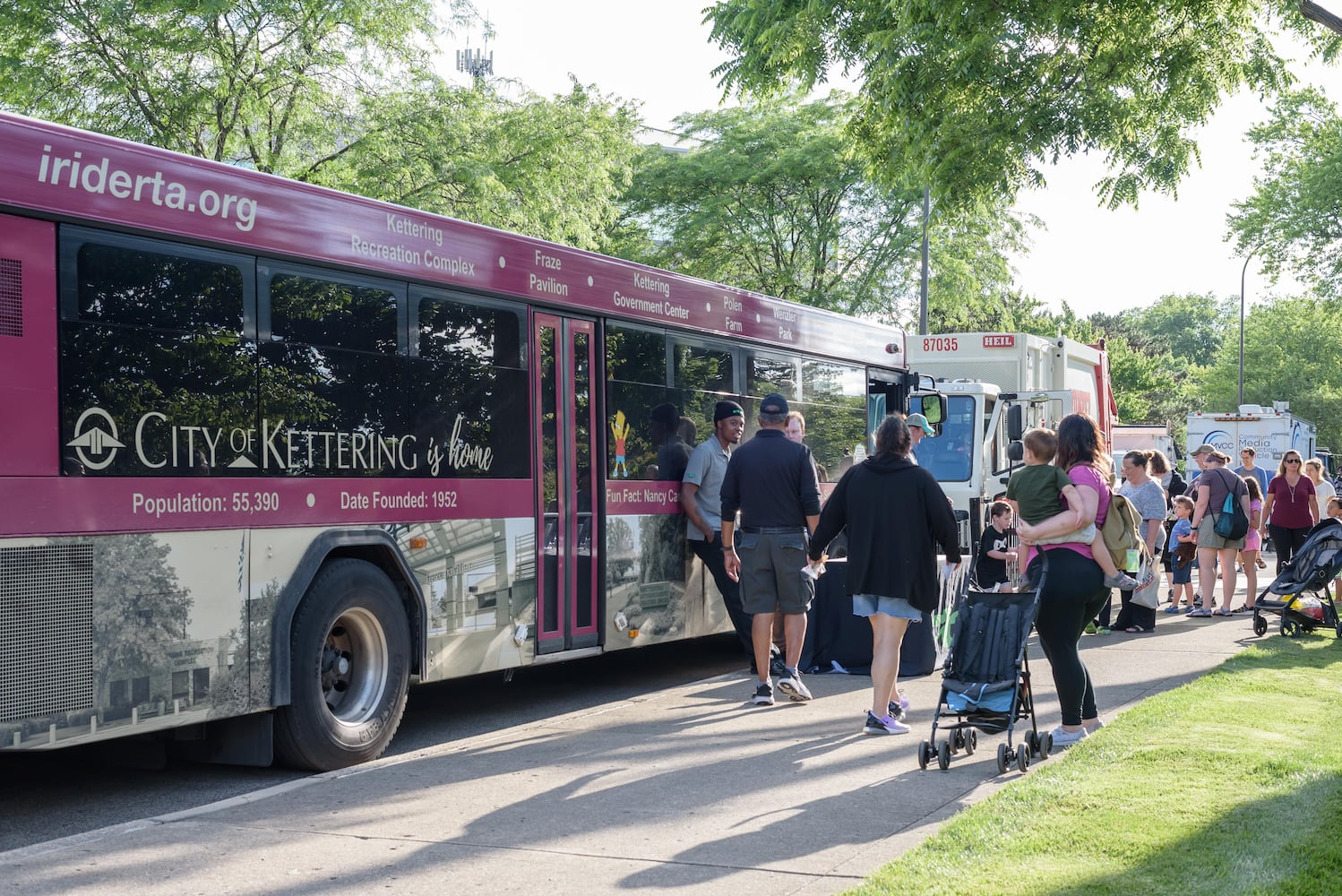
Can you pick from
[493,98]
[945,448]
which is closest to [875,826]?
[945,448]

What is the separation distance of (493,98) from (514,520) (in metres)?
11.8

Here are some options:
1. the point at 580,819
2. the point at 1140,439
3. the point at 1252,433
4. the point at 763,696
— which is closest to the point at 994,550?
the point at 763,696

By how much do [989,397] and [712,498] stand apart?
7.75m

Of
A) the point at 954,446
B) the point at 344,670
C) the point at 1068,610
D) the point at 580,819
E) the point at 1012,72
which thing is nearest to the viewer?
the point at 580,819

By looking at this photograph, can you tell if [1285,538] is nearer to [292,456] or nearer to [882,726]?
[882,726]

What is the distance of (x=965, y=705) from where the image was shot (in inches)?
297

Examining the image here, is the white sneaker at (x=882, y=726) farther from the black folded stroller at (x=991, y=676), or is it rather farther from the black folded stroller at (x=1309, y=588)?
the black folded stroller at (x=1309, y=588)

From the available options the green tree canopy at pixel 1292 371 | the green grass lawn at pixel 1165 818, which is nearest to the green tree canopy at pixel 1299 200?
the green grass lawn at pixel 1165 818

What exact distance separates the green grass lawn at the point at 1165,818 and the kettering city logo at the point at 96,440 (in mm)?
3713

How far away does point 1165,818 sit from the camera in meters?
5.98

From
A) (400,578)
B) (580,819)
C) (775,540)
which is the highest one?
(775,540)

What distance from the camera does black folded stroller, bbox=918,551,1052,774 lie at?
746 cm

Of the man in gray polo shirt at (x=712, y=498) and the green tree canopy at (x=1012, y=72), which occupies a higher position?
the green tree canopy at (x=1012, y=72)

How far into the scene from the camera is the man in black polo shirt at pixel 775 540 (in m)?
9.51
